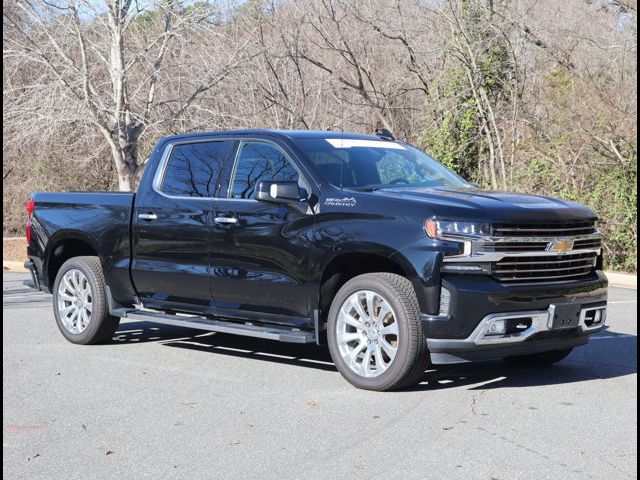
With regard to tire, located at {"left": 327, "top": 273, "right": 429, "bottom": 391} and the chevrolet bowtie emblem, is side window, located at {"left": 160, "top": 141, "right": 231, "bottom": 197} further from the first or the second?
the chevrolet bowtie emblem

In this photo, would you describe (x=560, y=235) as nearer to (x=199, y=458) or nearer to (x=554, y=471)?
(x=554, y=471)

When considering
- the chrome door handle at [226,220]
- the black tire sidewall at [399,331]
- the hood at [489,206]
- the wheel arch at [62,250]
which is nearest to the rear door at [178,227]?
the chrome door handle at [226,220]

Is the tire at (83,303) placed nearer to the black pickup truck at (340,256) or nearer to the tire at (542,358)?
the black pickup truck at (340,256)

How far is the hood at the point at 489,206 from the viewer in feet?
22.8

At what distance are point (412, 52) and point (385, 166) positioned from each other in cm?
1602

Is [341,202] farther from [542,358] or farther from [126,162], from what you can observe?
[126,162]

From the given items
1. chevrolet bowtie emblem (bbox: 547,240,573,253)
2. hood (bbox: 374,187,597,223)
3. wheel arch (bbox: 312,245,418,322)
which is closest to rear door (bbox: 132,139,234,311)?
wheel arch (bbox: 312,245,418,322)

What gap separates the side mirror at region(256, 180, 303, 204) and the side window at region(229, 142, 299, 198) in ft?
1.03

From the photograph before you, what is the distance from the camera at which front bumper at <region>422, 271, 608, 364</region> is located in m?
6.84

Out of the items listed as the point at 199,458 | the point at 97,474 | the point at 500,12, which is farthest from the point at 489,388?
the point at 500,12

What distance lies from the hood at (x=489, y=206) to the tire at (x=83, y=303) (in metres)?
3.24

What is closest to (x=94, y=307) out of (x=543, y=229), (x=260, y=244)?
(x=260, y=244)

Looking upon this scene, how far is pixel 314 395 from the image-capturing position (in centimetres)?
720

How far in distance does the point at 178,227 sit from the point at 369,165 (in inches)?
70.0
